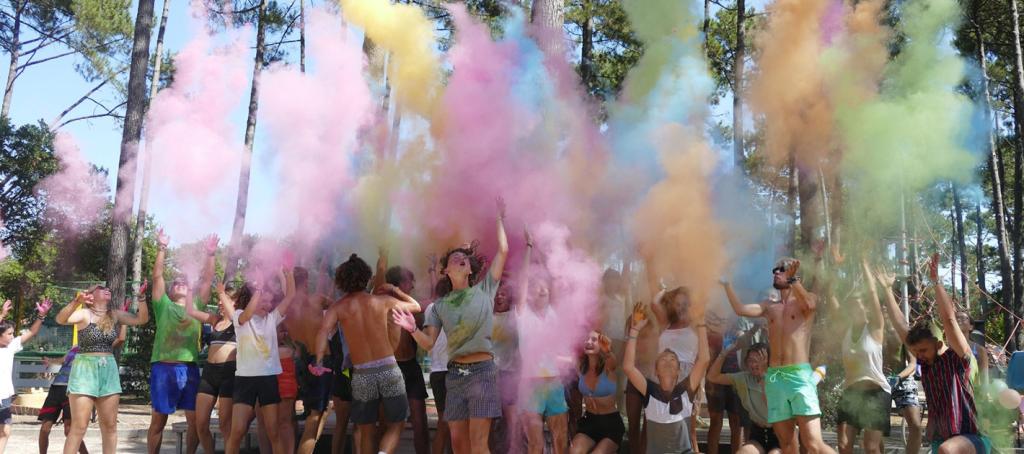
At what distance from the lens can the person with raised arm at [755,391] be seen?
7410 mm

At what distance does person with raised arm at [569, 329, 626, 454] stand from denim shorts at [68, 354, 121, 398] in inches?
166

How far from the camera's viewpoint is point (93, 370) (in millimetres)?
7898

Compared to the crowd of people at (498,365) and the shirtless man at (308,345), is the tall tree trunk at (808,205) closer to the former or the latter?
the crowd of people at (498,365)

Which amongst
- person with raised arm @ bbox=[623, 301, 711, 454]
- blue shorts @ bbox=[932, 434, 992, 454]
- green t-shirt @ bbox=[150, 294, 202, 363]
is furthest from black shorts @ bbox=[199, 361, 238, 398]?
blue shorts @ bbox=[932, 434, 992, 454]

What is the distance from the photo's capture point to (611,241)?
338 inches

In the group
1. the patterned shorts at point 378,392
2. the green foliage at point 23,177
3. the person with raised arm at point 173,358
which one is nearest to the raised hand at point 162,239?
the person with raised arm at point 173,358

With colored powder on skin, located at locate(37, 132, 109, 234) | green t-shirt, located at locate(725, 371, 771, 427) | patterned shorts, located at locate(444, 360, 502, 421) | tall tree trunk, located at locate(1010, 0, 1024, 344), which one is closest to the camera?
patterned shorts, located at locate(444, 360, 502, 421)

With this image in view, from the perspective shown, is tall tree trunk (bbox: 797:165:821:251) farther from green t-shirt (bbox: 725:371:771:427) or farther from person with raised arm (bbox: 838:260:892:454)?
green t-shirt (bbox: 725:371:771:427)

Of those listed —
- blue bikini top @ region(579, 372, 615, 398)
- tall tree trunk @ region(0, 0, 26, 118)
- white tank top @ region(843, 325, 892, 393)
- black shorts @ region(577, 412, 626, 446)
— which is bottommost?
black shorts @ region(577, 412, 626, 446)

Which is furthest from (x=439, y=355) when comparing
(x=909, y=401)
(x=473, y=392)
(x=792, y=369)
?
(x=909, y=401)

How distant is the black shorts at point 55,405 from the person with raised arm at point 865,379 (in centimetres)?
742

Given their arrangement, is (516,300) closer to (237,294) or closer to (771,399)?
(771,399)

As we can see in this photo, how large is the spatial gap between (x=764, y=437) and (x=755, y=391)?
1.29ft

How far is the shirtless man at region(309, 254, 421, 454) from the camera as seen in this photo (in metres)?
6.89
